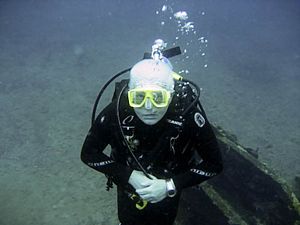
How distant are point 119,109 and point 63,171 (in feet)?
8.81

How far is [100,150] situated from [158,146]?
1.66 ft

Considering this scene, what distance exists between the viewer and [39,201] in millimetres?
4047

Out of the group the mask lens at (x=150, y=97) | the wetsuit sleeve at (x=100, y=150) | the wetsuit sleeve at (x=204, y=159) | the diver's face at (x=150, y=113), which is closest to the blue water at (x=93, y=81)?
the wetsuit sleeve at (x=100, y=150)

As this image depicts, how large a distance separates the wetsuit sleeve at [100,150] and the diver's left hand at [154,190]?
0.19 metres

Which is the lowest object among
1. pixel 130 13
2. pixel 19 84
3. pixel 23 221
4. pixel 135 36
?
pixel 23 221

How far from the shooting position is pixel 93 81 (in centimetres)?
684

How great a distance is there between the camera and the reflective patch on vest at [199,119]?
2.12m

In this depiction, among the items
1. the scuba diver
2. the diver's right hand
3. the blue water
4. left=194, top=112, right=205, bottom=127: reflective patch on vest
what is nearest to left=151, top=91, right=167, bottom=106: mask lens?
the scuba diver

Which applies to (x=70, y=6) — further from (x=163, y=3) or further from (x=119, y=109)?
(x=119, y=109)

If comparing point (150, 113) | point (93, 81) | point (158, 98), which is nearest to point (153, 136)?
point (150, 113)

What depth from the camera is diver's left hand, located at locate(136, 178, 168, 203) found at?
2.07m

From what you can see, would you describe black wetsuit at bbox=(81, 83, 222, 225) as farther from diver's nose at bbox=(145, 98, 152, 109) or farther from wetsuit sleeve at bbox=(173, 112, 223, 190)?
diver's nose at bbox=(145, 98, 152, 109)

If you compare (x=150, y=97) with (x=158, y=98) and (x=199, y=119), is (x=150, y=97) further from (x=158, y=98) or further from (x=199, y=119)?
(x=199, y=119)

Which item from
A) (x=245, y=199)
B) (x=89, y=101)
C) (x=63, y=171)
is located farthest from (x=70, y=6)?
(x=245, y=199)
